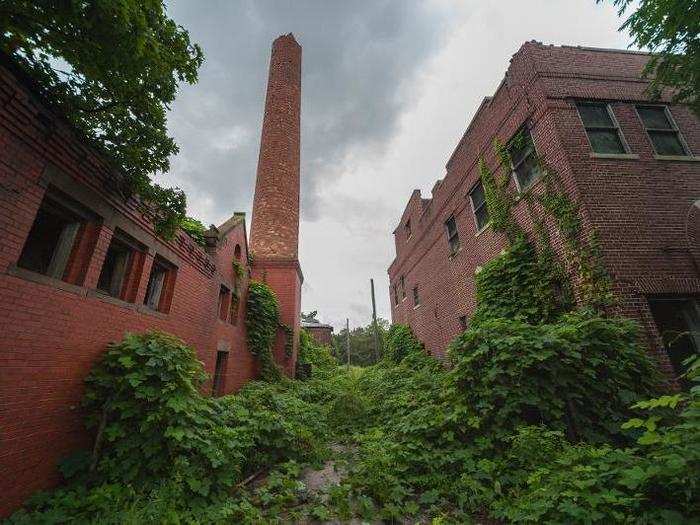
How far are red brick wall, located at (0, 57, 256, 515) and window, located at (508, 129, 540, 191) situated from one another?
31.0 feet

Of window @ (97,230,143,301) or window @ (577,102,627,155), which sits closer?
window @ (97,230,143,301)

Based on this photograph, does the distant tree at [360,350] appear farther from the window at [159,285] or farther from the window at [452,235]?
the window at [159,285]

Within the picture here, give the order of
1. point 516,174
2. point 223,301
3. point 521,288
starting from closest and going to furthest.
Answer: point 521,288
point 516,174
point 223,301

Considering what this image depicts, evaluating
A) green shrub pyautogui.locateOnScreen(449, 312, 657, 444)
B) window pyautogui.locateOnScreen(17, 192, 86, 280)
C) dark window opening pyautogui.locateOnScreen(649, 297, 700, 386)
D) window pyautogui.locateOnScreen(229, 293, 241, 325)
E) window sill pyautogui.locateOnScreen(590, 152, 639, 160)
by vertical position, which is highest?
window sill pyautogui.locateOnScreen(590, 152, 639, 160)

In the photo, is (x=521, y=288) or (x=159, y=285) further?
(x=521, y=288)

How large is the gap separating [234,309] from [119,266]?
228 inches

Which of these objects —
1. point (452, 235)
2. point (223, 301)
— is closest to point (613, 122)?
point (452, 235)

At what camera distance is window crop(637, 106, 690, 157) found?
7898mm

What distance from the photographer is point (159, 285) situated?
22.9ft

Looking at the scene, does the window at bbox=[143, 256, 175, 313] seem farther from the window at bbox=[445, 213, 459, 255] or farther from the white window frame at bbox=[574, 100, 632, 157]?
the white window frame at bbox=[574, 100, 632, 157]

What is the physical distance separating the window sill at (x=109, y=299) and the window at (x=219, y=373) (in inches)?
177

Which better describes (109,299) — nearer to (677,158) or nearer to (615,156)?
(615,156)

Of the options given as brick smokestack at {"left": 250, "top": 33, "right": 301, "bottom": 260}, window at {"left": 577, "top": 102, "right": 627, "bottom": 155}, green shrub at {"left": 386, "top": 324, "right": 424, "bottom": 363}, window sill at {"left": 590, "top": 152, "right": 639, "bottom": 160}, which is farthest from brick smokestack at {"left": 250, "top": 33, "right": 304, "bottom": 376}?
window at {"left": 577, "top": 102, "right": 627, "bottom": 155}

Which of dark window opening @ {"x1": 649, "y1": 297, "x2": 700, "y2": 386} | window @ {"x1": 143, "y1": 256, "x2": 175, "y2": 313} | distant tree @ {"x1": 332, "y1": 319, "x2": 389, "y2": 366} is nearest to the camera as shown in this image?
dark window opening @ {"x1": 649, "y1": 297, "x2": 700, "y2": 386}
